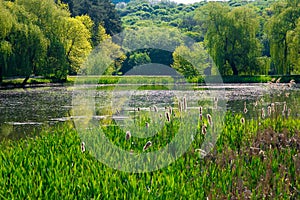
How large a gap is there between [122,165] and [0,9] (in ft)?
86.7

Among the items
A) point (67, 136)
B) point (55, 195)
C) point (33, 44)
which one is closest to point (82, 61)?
point (33, 44)

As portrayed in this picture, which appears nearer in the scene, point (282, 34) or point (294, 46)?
point (294, 46)

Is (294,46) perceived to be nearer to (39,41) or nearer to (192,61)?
(192,61)

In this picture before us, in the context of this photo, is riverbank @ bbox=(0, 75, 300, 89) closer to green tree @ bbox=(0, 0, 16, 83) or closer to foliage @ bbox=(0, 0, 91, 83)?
foliage @ bbox=(0, 0, 91, 83)

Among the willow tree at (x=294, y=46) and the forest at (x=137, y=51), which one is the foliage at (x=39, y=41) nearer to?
the forest at (x=137, y=51)

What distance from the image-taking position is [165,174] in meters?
5.74

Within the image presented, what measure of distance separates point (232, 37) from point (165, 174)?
126ft

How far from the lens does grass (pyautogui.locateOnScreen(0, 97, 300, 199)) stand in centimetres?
526

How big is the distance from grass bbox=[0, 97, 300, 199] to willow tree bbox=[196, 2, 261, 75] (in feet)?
115

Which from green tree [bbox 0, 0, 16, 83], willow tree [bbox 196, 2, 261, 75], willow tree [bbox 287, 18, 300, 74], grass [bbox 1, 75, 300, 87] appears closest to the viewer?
green tree [bbox 0, 0, 16, 83]

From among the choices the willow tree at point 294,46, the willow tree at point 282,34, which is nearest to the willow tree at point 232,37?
the willow tree at point 282,34

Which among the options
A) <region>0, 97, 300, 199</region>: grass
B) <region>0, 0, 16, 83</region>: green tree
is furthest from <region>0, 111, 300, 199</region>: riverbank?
<region>0, 0, 16, 83</region>: green tree

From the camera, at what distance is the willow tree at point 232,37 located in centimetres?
4259

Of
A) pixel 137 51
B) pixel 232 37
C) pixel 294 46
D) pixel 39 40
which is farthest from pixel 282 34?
pixel 39 40
